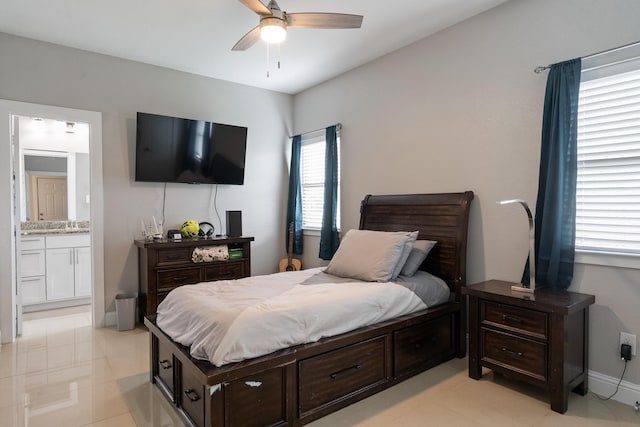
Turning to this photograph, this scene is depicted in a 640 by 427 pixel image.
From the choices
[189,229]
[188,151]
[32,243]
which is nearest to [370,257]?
[189,229]

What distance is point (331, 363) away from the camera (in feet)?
7.37

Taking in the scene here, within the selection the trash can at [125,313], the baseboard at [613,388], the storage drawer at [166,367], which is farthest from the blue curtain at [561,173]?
the trash can at [125,313]

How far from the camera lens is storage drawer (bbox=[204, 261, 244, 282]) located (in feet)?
13.6

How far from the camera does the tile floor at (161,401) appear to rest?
7.16 feet

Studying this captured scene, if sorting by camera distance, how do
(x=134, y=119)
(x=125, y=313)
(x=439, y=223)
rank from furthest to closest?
(x=134, y=119) → (x=125, y=313) → (x=439, y=223)

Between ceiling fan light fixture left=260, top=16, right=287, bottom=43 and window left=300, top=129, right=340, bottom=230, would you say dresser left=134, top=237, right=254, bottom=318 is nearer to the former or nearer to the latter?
window left=300, top=129, right=340, bottom=230

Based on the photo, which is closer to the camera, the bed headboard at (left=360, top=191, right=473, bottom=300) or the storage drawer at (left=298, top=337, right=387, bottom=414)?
the storage drawer at (left=298, top=337, right=387, bottom=414)

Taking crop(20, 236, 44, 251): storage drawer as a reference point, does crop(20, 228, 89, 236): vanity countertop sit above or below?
above

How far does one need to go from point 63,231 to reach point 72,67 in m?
2.08

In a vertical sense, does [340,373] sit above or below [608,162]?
below

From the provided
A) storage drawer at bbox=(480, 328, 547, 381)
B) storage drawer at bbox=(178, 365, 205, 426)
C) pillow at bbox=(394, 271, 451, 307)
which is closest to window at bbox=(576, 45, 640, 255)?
storage drawer at bbox=(480, 328, 547, 381)

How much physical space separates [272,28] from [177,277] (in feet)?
8.89

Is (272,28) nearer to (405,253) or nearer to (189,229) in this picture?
(405,253)

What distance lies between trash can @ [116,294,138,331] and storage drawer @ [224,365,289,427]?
2.55 m
